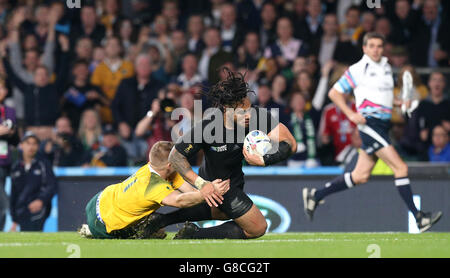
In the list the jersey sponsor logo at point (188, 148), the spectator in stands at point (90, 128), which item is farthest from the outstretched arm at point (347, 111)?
the spectator in stands at point (90, 128)

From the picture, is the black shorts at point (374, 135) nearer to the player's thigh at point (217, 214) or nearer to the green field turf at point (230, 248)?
the green field turf at point (230, 248)

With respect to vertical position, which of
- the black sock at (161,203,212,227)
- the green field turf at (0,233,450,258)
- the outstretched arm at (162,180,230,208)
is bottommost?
the green field turf at (0,233,450,258)

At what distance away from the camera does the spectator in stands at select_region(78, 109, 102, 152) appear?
44.1 ft

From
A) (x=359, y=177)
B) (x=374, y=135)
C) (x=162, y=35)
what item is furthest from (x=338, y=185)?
(x=162, y=35)

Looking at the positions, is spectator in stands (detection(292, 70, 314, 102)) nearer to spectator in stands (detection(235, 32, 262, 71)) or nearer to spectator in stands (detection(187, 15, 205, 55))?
spectator in stands (detection(235, 32, 262, 71))

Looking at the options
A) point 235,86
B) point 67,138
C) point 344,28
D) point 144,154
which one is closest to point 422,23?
point 344,28

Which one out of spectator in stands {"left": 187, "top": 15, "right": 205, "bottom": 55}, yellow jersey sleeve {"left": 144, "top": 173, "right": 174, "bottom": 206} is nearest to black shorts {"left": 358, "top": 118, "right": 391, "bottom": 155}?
yellow jersey sleeve {"left": 144, "top": 173, "right": 174, "bottom": 206}

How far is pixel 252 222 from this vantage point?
28.9 ft

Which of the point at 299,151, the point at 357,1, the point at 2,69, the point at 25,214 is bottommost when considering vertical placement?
the point at 25,214

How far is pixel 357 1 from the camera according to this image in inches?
619

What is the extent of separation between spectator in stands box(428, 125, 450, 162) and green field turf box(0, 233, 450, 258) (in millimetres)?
4161

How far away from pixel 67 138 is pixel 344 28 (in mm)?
5062

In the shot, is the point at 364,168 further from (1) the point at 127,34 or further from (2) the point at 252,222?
(1) the point at 127,34
